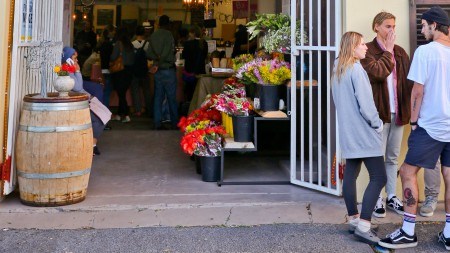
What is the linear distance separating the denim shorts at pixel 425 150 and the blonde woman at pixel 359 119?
0.25 meters

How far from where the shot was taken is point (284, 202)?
5320 mm

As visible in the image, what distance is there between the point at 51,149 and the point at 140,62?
5.63 meters

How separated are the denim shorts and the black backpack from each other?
6.98 m

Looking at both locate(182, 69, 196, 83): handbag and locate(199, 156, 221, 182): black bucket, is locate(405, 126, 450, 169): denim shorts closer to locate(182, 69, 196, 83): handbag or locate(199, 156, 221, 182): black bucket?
locate(199, 156, 221, 182): black bucket

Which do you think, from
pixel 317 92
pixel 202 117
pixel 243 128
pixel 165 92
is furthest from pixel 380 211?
pixel 165 92

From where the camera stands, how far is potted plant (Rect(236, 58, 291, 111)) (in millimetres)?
5902

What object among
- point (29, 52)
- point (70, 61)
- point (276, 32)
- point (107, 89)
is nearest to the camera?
point (29, 52)

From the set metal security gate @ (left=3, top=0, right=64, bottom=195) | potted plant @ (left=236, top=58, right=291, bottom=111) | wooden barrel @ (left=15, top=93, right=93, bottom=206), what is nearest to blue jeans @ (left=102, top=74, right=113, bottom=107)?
metal security gate @ (left=3, top=0, right=64, bottom=195)

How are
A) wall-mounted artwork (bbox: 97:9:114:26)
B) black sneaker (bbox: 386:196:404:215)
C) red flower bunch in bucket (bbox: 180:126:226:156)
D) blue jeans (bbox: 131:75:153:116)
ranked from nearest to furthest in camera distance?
black sneaker (bbox: 386:196:404:215), red flower bunch in bucket (bbox: 180:126:226:156), blue jeans (bbox: 131:75:153:116), wall-mounted artwork (bbox: 97:9:114:26)

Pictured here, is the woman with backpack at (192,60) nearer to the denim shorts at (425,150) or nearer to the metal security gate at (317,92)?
the metal security gate at (317,92)

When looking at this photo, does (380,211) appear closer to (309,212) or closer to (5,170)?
(309,212)

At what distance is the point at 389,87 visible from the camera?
4906 mm

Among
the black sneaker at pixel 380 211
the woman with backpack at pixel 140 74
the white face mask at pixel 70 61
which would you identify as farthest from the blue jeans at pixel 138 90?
the black sneaker at pixel 380 211

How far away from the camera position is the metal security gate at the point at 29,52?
5.16 metres
